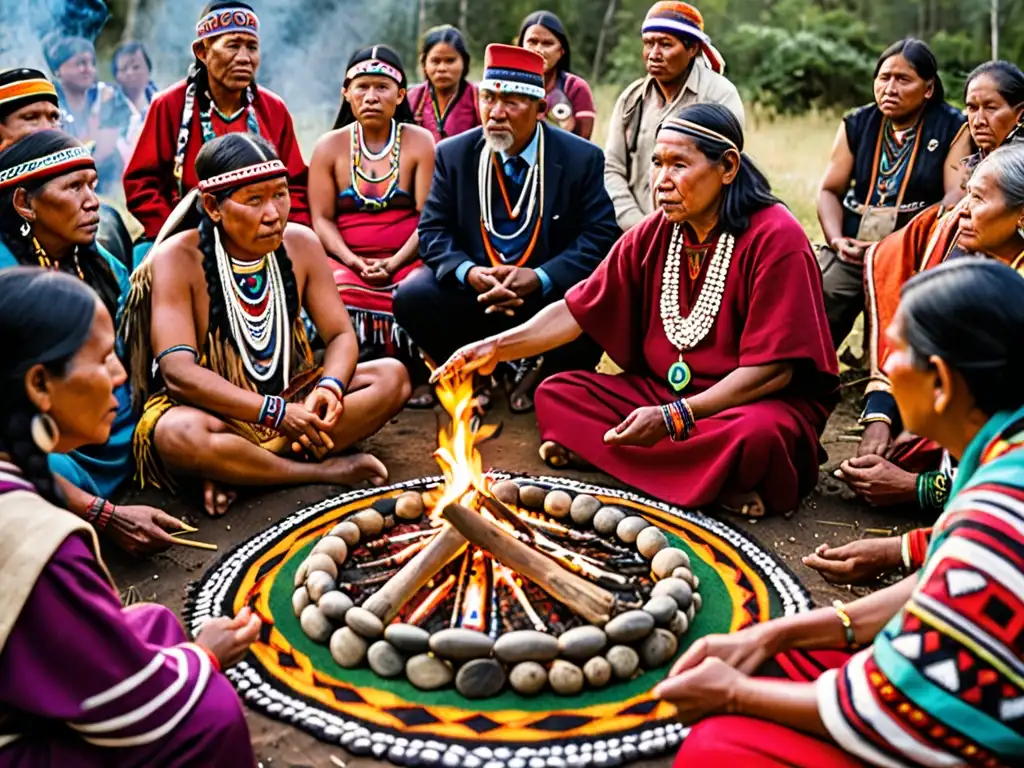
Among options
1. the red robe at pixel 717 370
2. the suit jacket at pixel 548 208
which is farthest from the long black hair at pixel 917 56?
the red robe at pixel 717 370

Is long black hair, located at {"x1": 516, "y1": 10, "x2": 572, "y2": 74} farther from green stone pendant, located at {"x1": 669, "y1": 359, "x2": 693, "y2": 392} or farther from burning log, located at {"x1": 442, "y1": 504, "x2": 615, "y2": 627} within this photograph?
burning log, located at {"x1": 442, "y1": 504, "x2": 615, "y2": 627}

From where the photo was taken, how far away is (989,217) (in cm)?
404

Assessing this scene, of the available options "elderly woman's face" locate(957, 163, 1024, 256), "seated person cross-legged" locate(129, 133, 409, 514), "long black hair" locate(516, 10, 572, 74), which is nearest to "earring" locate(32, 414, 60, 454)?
"seated person cross-legged" locate(129, 133, 409, 514)

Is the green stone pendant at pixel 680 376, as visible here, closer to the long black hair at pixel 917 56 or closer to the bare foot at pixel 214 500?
the bare foot at pixel 214 500

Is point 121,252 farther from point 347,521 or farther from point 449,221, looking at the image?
point 347,521

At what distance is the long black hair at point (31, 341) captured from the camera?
212cm

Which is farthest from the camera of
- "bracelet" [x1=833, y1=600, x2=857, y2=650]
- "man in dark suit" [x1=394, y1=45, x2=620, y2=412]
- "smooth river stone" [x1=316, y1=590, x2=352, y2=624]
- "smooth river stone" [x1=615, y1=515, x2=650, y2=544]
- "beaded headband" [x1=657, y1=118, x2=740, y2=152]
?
"man in dark suit" [x1=394, y1=45, x2=620, y2=412]

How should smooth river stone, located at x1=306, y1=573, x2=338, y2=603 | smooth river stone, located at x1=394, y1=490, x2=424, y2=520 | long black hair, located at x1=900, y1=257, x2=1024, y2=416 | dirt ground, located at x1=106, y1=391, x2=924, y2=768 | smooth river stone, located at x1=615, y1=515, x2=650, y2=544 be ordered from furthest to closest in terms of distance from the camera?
smooth river stone, located at x1=394, y1=490, x2=424, y2=520 < smooth river stone, located at x1=615, y1=515, x2=650, y2=544 < smooth river stone, located at x1=306, y1=573, x2=338, y2=603 < dirt ground, located at x1=106, y1=391, x2=924, y2=768 < long black hair, located at x1=900, y1=257, x2=1024, y2=416

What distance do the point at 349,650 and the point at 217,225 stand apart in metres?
2.23

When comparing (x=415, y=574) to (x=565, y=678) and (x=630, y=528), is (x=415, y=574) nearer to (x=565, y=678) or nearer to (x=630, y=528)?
(x=565, y=678)

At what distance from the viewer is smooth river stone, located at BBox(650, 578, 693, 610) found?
10.9ft

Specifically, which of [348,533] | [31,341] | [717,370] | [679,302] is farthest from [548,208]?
[31,341]

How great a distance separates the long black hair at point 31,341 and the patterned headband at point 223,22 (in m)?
3.92

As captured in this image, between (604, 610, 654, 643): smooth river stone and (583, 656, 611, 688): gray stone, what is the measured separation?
0.10m
